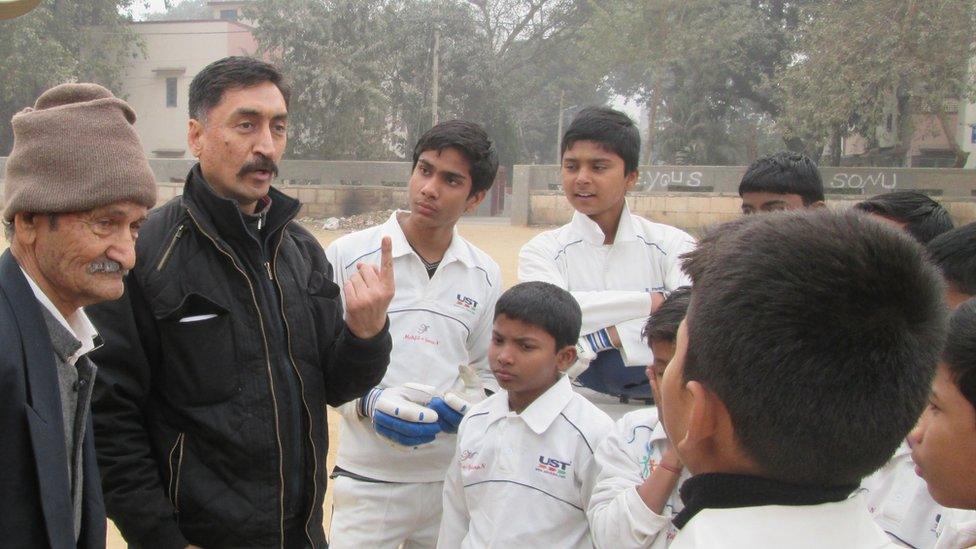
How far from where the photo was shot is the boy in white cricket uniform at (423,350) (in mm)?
2838

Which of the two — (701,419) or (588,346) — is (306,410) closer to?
(588,346)

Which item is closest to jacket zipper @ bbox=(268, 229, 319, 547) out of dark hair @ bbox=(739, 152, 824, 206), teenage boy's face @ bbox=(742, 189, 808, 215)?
teenage boy's face @ bbox=(742, 189, 808, 215)

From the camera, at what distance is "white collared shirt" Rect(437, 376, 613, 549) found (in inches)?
99.3

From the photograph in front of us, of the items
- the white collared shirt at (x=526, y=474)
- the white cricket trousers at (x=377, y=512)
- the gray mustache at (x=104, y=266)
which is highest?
the gray mustache at (x=104, y=266)

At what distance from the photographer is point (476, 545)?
2545 millimetres

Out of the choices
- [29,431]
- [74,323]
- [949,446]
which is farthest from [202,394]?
[949,446]

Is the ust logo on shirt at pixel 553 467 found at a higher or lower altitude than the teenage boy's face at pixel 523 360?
lower

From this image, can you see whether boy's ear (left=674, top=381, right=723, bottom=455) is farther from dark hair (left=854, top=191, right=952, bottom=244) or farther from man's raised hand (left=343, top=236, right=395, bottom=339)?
dark hair (left=854, top=191, right=952, bottom=244)

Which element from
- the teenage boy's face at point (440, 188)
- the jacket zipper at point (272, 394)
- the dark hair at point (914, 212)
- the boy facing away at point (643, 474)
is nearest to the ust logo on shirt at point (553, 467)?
the boy facing away at point (643, 474)

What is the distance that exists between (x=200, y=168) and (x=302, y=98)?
89.6 ft

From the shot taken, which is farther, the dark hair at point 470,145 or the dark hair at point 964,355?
the dark hair at point 470,145

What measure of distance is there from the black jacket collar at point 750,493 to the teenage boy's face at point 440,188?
1984mm

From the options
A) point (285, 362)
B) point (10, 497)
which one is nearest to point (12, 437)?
point (10, 497)

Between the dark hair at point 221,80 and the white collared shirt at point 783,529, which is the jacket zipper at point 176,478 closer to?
the dark hair at point 221,80
